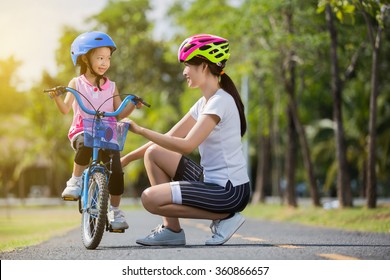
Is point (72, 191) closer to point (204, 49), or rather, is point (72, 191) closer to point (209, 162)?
point (209, 162)

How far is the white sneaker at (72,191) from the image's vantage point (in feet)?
18.9

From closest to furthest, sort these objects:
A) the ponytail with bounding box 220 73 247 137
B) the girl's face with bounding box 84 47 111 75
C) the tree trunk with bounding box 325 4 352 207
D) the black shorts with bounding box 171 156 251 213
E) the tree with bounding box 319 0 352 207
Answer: the black shorts with bounding box 171 156 251 213
the ponytail with bounding box 220 73 247 137
the girl's face with bounding box 84 47 111 75
the tree with bounding box 319 0 352 207
the tree trunk with bounding box 325 4 352 207

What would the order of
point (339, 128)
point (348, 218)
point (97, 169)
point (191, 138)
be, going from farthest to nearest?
1. point (339, 128)
2. point (348, 218)
3. point (97, 169)
4. point (191, 138)

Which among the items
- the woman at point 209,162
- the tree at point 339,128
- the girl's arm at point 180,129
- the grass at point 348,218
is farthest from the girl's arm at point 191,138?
the tree at point 339,128

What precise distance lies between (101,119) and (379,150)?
2203 cm

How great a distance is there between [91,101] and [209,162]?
103 cm

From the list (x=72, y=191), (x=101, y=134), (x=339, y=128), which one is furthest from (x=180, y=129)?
(x=339, y=128)

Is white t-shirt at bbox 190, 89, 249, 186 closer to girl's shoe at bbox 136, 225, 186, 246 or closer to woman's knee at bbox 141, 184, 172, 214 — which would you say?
woman's knee at bbox 141, 184, 172, 214

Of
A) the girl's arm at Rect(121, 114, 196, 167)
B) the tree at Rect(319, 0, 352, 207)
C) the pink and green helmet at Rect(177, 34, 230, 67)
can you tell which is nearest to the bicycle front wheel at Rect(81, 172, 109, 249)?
the girl's arm at Rect(121, 114, 196, 167)

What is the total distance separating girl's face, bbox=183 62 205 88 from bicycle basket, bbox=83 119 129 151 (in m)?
0.68

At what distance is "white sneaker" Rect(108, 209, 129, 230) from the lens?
5633 mm

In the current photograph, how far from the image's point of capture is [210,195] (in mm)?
5488

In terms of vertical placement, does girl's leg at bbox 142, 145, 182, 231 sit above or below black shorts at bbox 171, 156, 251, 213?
above

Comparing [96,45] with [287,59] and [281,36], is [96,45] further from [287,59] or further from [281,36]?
[287,59]
